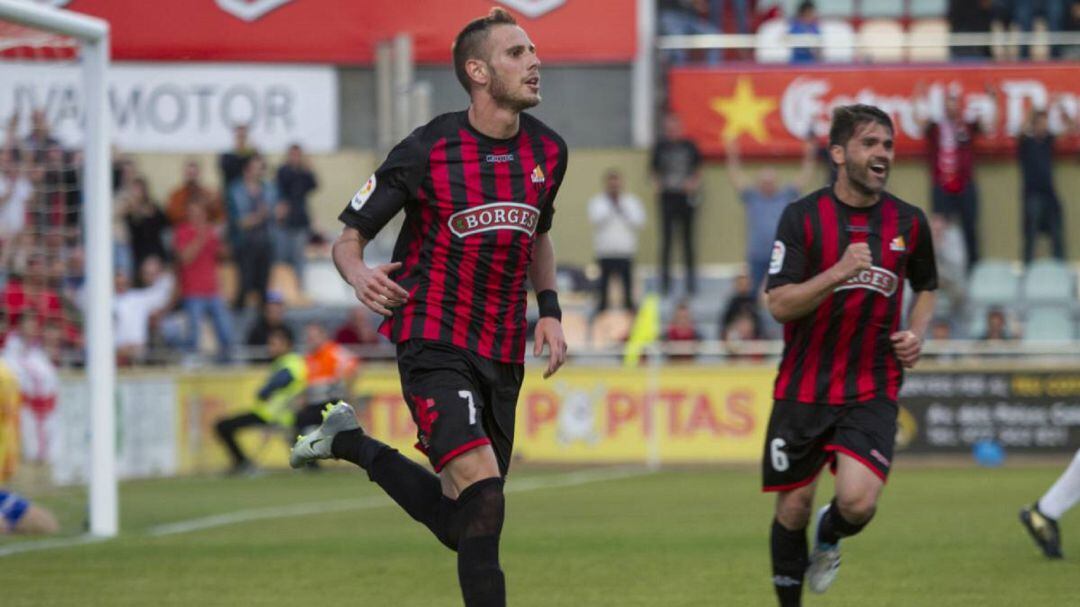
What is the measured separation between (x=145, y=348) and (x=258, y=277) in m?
1.61

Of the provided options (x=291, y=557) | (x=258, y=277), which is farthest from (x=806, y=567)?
(x=258, y=277)

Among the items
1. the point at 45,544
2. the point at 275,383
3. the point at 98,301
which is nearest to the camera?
the point at 45,544

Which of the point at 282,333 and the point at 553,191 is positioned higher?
the point at 553,191

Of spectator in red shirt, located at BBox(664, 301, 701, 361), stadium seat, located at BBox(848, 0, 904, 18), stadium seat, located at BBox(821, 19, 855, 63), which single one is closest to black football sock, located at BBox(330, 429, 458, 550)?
spectator in red shirt, located at BBox(664, 301, 701, 361)

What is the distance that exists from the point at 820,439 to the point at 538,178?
1.66m

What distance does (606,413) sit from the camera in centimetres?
2016

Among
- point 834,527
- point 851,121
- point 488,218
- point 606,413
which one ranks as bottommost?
point 606,413

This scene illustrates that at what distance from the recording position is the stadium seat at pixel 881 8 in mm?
23984

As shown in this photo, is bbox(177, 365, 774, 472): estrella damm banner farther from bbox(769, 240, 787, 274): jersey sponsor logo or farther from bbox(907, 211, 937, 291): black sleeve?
bbox(769, 240, 787, 274): jersey sponsor logo

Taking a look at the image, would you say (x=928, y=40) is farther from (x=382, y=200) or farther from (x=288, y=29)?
(x=382, y=200)

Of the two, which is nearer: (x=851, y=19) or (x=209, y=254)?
(x=209, y=254)

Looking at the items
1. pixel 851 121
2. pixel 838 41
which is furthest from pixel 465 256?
pixel 838 41

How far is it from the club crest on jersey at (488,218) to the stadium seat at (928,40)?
17.1m

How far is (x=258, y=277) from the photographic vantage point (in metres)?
21.1
